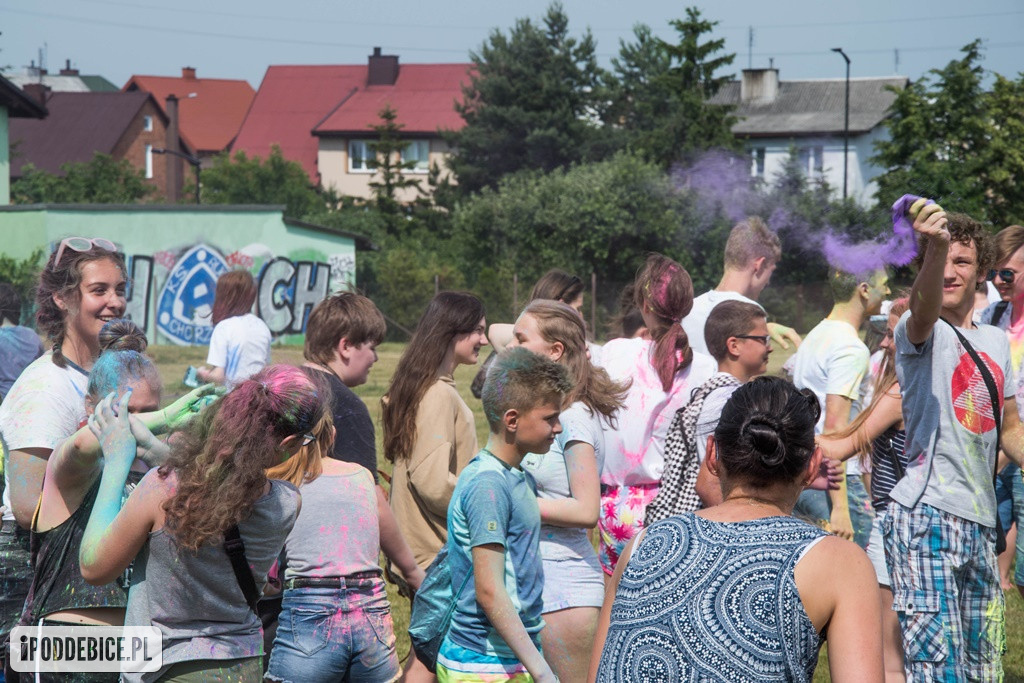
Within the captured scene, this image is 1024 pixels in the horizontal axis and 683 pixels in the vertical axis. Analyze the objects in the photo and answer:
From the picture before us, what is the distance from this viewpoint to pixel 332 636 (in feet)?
11.5

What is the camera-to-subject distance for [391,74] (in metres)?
68.2

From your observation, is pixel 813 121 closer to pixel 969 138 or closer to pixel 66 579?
pixel 969 138

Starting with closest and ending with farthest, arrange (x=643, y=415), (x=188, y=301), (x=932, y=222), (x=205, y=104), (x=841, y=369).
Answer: (x=932, y=222), (x=643, y=415), (x=841, y=369), (x=188, y=301), (x=205, y=104)

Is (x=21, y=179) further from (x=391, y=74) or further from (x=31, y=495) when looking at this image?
(x=31, y=495)

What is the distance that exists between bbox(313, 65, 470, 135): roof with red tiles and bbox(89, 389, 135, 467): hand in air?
5634 cm

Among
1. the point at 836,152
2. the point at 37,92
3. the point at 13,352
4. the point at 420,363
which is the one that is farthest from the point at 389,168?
the point at 420,363

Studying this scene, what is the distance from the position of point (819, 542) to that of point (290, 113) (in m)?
74.4

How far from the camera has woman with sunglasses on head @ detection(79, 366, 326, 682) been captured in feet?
9.30

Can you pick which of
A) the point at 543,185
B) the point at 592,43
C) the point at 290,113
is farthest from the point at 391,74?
the point at 543,185

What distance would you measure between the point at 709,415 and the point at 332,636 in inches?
63.0

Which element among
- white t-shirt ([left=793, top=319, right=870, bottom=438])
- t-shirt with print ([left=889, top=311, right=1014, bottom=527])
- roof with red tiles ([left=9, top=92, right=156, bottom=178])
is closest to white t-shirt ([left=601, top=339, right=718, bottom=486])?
t-shirt with print ([left=889, top=311, right=1014, bottom=527])

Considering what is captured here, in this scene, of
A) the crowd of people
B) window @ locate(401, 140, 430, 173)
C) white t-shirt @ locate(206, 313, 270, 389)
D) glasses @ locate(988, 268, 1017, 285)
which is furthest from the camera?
window @ locate(401, 140, 430, 173)

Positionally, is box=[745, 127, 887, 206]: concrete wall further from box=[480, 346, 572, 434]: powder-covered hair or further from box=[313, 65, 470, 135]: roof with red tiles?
box=[480, 346, 572, 434]: powder-covered hair

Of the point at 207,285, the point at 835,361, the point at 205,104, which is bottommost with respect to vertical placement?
the point at 207,285
